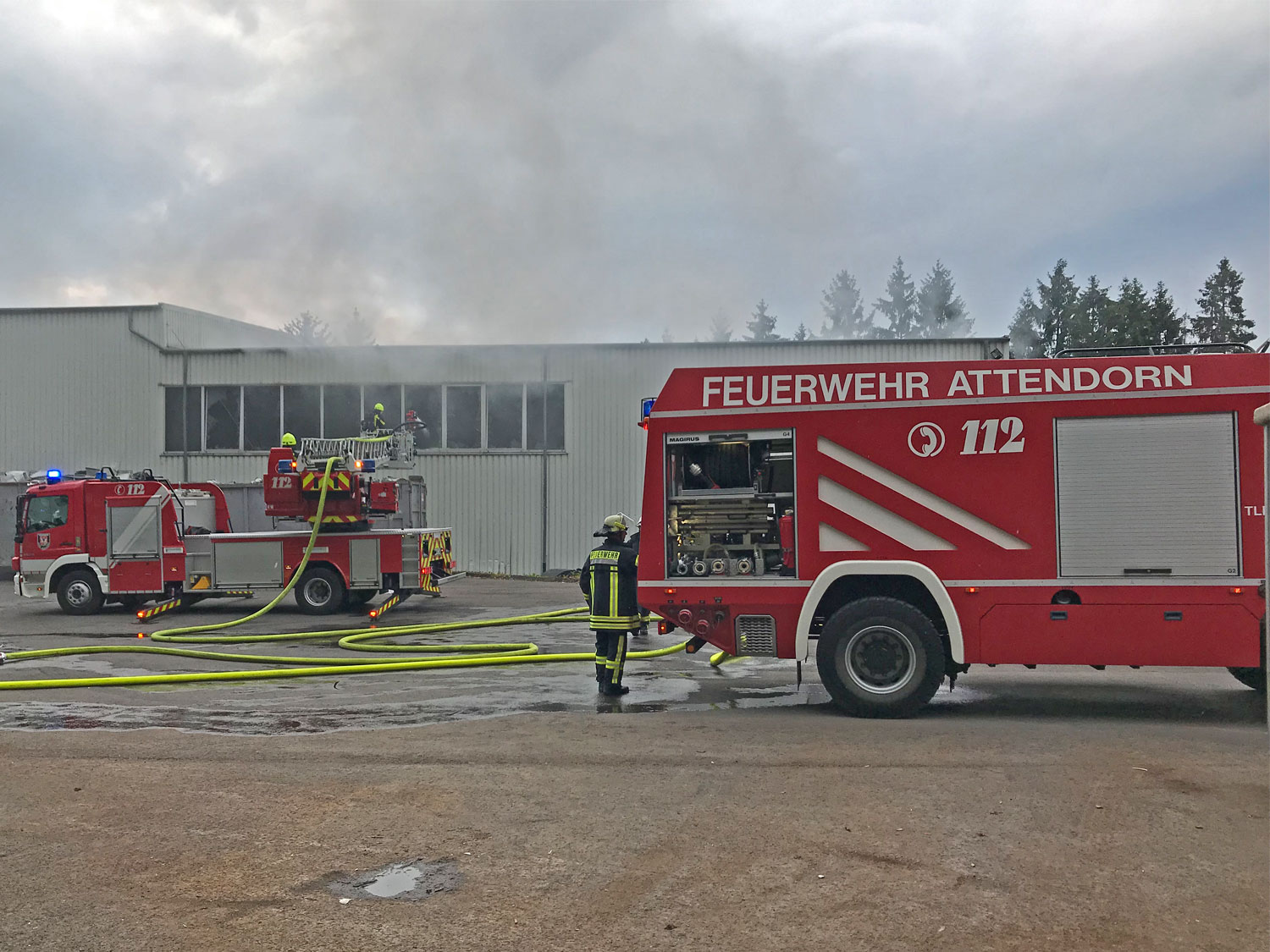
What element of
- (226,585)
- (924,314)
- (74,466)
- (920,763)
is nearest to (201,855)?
(920,763)

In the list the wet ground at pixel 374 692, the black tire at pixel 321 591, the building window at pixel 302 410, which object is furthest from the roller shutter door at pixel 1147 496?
the building window at pixel 302 410

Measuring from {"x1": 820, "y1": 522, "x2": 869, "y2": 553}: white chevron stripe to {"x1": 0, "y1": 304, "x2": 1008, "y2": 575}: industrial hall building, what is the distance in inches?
652

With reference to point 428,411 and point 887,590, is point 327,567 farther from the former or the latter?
point 887,590

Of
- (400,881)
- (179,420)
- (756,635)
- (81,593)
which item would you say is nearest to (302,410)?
(179,420)

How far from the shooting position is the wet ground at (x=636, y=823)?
3951 millimetres

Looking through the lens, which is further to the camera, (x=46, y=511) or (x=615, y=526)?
(x=46, y=511)

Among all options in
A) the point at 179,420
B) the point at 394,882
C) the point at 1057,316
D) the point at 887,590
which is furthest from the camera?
the point at 1057,316

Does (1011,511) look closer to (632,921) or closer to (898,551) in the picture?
(898,551)

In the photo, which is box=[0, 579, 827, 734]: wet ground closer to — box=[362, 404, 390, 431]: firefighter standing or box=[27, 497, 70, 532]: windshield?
box=[27, 497, 70, 532]: windshield

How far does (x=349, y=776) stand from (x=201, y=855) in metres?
1.42

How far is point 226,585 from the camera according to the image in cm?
1634

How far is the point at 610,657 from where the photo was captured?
8836 millimetres

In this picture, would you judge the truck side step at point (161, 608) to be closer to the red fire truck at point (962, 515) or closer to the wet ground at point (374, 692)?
the wet ground at point (374, 692)

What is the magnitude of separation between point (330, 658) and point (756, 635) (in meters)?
5.40
